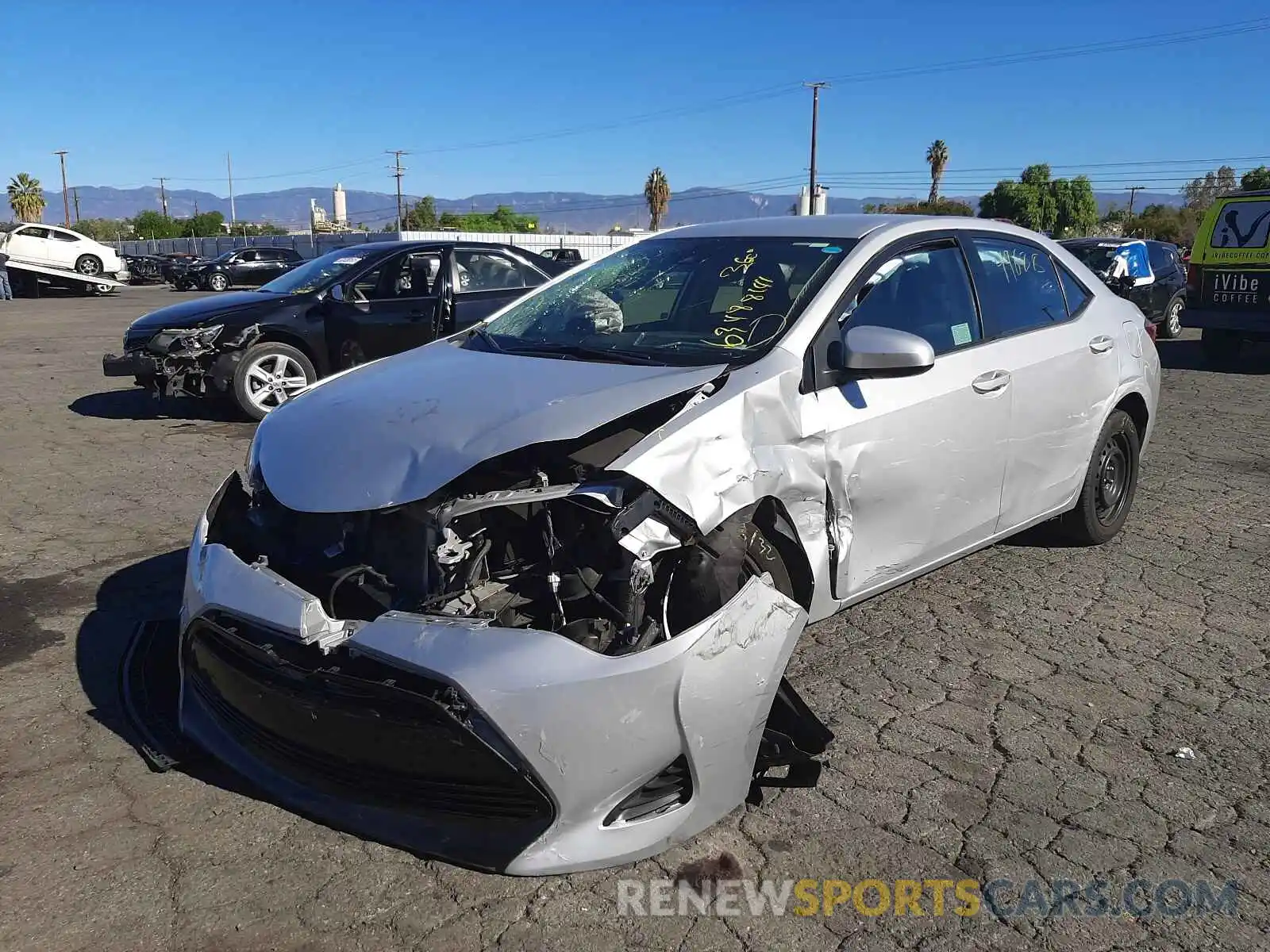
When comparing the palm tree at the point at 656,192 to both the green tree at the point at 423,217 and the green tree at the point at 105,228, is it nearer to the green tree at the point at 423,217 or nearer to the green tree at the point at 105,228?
the green tree at the point at 423,217

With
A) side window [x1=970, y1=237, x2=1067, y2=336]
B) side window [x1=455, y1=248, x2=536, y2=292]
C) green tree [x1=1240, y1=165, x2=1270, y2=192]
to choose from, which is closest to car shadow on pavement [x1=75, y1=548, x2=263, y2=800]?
side window [x1=970, y1=237, x2=1067, y2=336]

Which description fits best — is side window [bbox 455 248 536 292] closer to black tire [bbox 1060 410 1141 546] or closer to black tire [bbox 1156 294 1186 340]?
black tire [bbox 1060 410 1141 546]

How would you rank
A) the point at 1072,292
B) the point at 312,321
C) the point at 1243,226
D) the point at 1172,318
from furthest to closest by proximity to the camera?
the point at 1172,318 → the point at 1243,226 → the point at 312,321 → the point at 1072,292

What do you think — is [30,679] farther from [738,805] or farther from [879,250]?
[879,250]

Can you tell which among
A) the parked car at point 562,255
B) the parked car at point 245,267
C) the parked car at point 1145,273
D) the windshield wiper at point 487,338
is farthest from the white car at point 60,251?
the windshield wiper at point 487,338

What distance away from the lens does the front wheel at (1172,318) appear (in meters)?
16.0

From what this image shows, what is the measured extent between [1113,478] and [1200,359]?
1012 cm

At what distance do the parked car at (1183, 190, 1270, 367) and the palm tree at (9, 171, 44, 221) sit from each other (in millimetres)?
88898

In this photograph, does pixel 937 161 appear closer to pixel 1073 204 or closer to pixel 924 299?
pixel 1073 204

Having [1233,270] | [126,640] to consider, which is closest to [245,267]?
[1233,270]

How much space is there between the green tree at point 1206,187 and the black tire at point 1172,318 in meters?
59.2

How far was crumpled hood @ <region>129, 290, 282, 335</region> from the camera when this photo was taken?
28.5ft

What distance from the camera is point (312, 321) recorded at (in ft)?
29.7

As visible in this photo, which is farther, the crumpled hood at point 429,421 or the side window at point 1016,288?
the side window at point 1016,288
